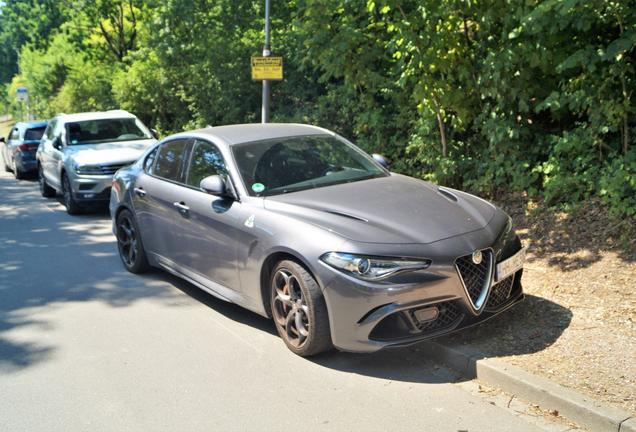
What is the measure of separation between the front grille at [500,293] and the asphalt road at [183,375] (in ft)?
1.93

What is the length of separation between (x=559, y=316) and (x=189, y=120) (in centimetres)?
1512

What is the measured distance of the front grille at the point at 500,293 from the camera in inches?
188

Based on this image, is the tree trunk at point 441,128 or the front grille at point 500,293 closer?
the front grille at point 500,293

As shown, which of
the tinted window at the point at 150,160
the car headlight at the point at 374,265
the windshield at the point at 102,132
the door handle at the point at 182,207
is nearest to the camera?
the car headlight at the point at 374,265

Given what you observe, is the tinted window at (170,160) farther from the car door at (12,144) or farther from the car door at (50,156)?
the car door at (12,144)

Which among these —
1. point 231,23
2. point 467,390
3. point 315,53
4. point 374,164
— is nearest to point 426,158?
point 315,53

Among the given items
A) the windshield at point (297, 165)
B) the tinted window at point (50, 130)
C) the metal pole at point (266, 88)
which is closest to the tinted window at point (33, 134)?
the tinted window at point (50, 130)

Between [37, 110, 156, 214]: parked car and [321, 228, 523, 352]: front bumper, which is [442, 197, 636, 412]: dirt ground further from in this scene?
[37, 110, 156, 214]: parked car

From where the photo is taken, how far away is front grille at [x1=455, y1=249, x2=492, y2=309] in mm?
4531

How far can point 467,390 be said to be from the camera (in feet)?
14.2

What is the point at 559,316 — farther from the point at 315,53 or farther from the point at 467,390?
the point at 315,53

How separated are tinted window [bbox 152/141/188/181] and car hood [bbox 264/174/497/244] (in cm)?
153

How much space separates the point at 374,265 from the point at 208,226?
1790 millimetres

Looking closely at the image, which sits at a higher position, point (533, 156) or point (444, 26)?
point (444, 26)
